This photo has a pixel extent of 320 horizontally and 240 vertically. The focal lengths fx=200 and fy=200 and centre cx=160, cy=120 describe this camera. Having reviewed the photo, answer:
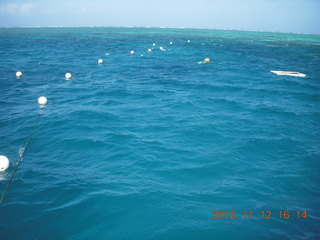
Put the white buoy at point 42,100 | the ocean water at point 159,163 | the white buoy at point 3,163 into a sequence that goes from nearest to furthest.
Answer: the ocean water at point 159,163
the white buoy at point 3,163
the white buoy at point 42,100

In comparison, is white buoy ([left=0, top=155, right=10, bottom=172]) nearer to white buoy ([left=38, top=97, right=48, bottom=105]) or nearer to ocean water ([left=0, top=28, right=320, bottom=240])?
ocean water ([left=0, top=28, right=320, bottom=240])

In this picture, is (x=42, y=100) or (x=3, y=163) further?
(x=42, y=100)

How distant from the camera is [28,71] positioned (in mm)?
23766

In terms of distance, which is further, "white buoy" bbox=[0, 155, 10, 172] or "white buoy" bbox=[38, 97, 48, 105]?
"white buoy" bbox=[38, 97, 48, 105]

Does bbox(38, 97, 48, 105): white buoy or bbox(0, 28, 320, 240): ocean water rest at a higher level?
bbox(38, 97, 48, 105): white buoy

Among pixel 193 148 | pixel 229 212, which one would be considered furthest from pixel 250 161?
pixel 229 212

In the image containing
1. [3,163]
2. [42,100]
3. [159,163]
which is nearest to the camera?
[3,163]

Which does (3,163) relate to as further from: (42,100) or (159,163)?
(42,100)

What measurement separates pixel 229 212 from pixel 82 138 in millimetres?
7720

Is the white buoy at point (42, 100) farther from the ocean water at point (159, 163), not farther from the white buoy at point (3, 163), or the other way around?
the white buoy at point (3, 163)

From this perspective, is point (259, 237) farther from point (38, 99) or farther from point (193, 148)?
point (38, 99)

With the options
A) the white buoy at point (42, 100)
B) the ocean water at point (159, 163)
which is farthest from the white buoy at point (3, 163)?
the white buoy at point (42, 100)

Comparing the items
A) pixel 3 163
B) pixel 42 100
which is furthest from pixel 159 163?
pixel 42 100

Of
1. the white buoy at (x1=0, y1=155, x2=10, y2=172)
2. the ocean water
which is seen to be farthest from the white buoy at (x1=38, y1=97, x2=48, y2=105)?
the white buoy at (x1=0, y1=155, x2=10, y2=172)
